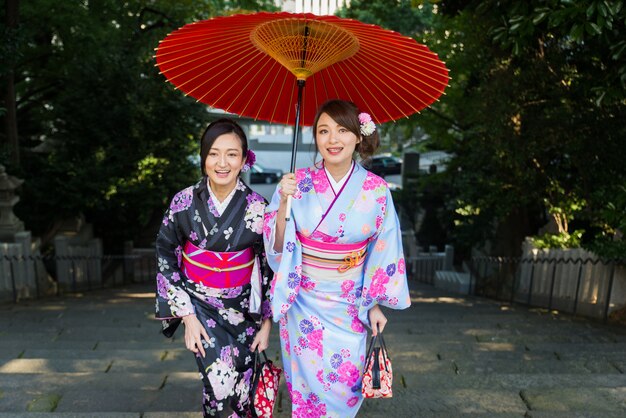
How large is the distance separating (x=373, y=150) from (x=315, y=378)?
1.14 meters

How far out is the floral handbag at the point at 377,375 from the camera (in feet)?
8.39

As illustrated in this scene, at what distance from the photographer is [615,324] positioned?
5.74 meters

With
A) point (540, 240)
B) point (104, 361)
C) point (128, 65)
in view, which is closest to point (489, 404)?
point (104, 361)

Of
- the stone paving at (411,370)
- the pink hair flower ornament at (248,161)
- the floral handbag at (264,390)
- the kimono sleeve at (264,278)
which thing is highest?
the pink hair flower ornament at (248,161)

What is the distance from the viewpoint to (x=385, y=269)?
268cm

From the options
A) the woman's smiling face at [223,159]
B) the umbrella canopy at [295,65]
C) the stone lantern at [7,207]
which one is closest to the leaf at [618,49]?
the umbrella canopy at [295,65]

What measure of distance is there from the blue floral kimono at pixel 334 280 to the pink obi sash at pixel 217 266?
18cm

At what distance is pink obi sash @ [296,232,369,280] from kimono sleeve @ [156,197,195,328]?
0.61m

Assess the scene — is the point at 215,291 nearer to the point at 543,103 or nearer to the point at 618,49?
the point at 618,49

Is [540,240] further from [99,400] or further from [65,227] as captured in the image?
[65,227]

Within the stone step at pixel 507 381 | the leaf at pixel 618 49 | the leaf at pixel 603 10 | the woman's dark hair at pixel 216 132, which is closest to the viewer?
the woman's dark hair at pixel 216 132

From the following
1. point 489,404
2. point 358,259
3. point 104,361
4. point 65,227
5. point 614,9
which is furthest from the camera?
point 65,227

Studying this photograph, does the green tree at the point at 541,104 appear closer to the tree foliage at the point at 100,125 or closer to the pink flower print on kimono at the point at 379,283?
the pink flower print on kimono at the point at 379,283

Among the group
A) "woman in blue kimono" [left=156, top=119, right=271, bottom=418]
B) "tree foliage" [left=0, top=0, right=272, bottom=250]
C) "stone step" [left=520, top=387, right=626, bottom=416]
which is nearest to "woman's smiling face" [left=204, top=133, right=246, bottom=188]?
"woman in blue kimono" [left=156, top=119, right=271, bottom=418]
